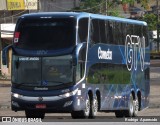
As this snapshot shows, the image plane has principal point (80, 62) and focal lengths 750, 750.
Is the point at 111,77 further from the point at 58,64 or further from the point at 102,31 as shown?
the point at 58,64

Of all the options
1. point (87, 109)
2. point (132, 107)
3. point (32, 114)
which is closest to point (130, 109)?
point (132, 107)

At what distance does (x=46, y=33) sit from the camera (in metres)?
24.0

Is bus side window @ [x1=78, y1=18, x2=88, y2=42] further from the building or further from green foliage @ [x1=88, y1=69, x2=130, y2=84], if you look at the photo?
the building

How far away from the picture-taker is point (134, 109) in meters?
29.5

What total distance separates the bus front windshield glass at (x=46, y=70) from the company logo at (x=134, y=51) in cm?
554

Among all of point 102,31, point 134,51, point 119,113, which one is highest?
point 102,31

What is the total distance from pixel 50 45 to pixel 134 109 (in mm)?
6867

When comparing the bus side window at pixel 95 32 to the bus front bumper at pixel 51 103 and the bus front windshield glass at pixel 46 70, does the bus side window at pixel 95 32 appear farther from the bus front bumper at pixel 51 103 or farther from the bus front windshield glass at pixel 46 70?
the bus front bumper at pixel 51 103

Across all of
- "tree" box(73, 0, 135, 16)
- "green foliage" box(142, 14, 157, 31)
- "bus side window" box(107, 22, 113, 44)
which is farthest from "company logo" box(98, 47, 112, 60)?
"green foliage" box(142, 14, 157, 31)

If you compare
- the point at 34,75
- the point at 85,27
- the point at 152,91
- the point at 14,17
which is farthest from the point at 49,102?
the point at 14,17

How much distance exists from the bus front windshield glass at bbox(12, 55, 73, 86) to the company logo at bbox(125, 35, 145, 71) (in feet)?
18.2

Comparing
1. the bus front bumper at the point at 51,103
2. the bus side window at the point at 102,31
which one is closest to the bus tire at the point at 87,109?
the bus front bumper at the point at 51,103

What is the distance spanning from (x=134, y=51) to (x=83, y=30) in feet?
19.1

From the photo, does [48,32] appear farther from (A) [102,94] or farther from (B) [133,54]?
(B) [133,54]
